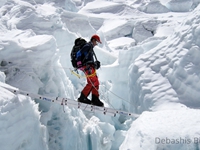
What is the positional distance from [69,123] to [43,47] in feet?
7.88

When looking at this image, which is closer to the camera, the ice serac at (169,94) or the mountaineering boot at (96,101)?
the ice serac at (169,94)

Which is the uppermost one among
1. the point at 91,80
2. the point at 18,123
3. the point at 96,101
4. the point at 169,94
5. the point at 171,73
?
the point at 171,73

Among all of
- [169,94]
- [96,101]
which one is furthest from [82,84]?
[169,94]

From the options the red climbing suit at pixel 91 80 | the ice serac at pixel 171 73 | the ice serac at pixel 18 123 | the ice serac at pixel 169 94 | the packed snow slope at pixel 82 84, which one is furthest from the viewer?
the red climbing suit at pixel 91 80

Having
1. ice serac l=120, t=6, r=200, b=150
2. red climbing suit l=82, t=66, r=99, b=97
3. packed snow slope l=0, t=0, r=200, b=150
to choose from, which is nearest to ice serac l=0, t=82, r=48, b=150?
packed snow slope l=0, t=0, r=200, b=150

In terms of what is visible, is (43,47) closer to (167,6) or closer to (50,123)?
(50,123)

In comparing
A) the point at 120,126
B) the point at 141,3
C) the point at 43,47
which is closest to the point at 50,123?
the point at 43,47

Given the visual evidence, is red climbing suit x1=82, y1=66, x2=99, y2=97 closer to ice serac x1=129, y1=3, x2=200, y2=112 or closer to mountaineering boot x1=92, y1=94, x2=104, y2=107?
mountaineering boot x1=92, y1=94, x2=104, y2=107

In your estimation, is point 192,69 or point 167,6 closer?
point 192,69

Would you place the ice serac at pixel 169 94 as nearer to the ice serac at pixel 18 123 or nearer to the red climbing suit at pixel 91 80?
the red climbing suit at pixel 91 80

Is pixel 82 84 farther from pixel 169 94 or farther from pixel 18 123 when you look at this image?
pixel 169 94

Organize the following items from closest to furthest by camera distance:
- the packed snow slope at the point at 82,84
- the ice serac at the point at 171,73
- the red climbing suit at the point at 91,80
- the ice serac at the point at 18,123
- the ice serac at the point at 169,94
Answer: the ice serac at the point at 169,94, the packed snow slope at the point at 82,84, the ice serac at the point at 18,123, the ice serac at the point at 171,73, the red climbing suit at the point at 91,80

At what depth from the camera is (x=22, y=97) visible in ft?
15.4

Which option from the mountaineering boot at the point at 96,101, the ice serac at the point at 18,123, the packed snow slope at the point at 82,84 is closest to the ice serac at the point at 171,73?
the packed snow slope at the point at 82,84
